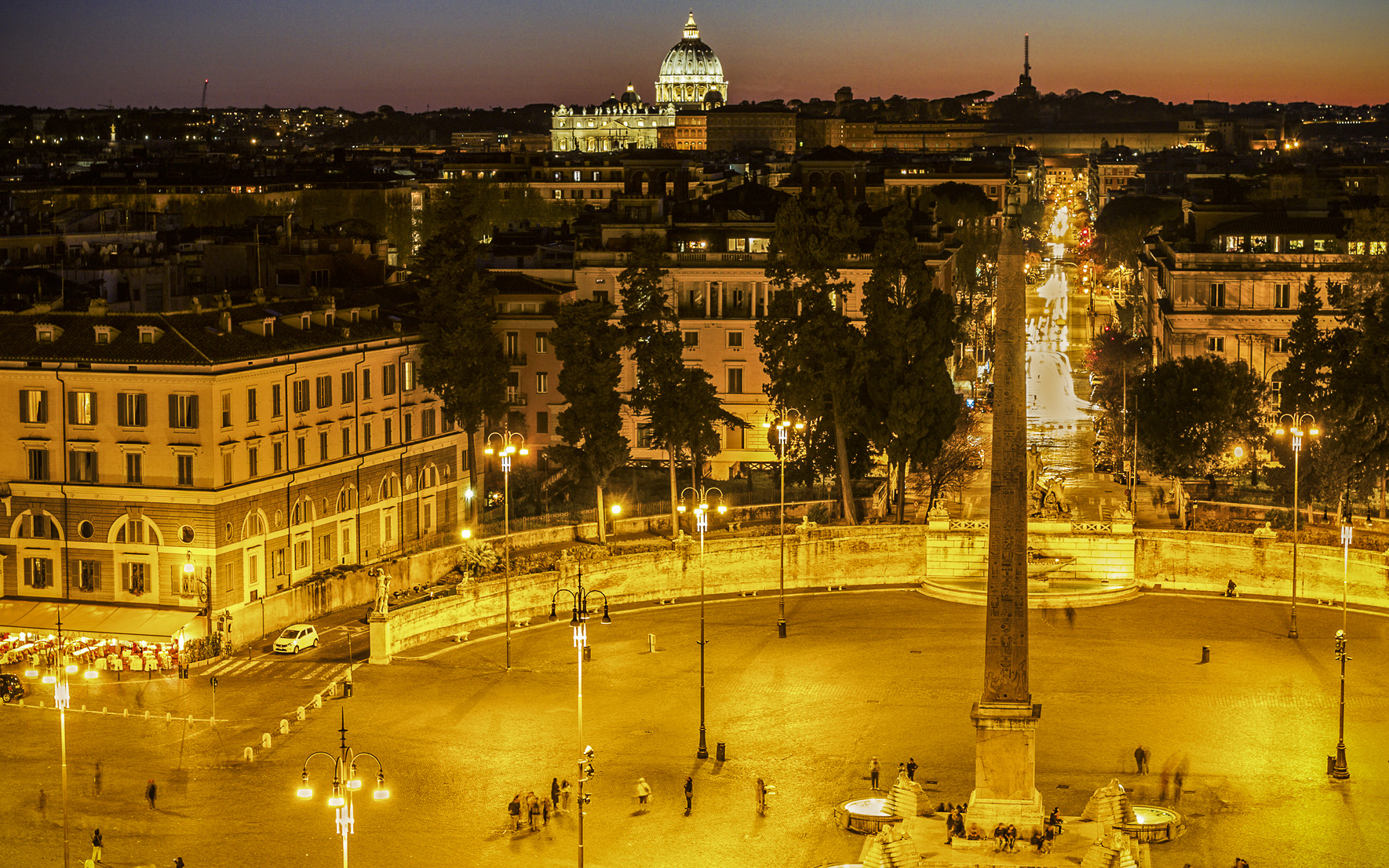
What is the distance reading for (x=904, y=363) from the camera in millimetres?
82938

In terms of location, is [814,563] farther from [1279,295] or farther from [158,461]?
[1279,295]

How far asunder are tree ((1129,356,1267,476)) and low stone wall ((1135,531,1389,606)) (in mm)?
14550

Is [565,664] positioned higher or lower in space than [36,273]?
lower

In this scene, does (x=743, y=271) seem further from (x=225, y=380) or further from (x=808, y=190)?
(x=225, y=380)

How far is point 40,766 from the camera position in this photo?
5353cm

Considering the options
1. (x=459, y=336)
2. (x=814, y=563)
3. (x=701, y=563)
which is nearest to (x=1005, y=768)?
(x=701, y=563)

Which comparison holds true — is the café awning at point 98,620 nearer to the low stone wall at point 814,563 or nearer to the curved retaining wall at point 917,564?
the curved retaining wall at point 917,564

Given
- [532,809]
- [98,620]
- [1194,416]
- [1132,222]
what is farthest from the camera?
[1132,222]

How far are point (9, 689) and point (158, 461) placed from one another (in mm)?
10629

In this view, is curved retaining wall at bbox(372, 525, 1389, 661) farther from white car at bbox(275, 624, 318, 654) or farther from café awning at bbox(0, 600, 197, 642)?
café awning at bbox(0, 600, 197, 642)

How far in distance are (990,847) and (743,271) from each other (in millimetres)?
58914

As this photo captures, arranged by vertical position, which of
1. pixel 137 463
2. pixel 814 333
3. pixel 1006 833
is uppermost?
pixel 814 333

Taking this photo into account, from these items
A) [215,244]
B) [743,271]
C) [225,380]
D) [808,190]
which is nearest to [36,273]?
[215,244]

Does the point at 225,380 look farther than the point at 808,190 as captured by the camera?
No
